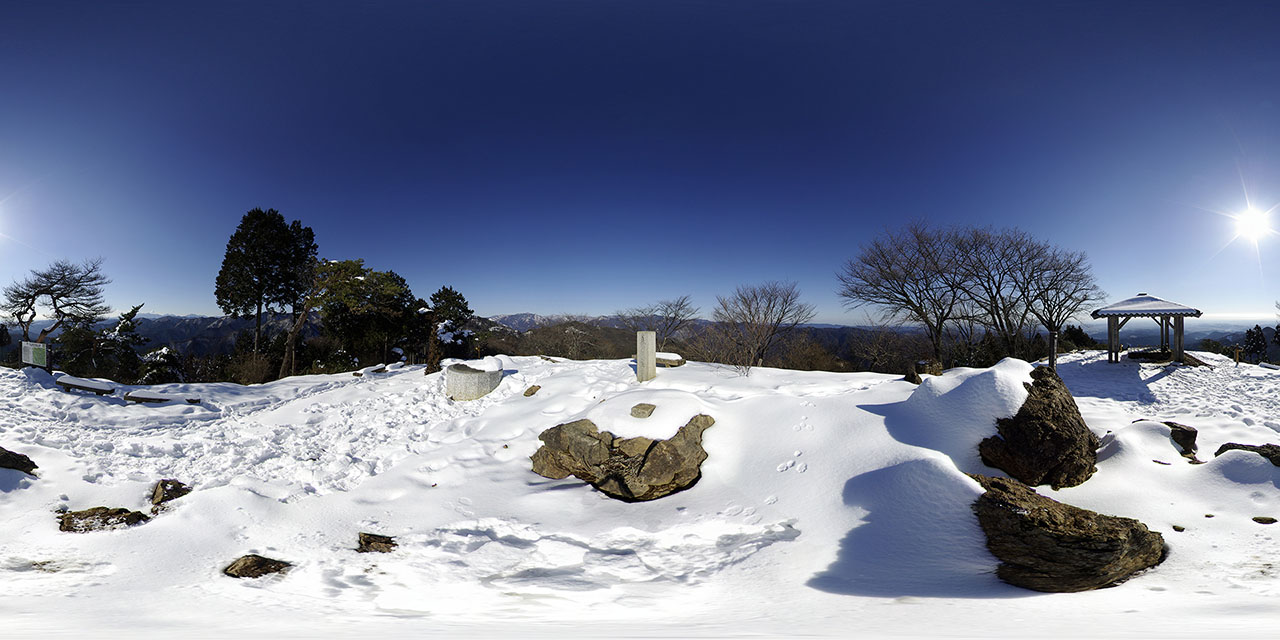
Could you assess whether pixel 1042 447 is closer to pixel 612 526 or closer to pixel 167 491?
pixel 612 526

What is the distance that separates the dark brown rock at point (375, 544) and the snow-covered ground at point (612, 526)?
10 centimetres

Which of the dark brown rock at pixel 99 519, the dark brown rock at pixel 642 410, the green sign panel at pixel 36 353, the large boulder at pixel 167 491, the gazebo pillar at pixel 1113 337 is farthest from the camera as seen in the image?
the gazebo pillar at pixel 1113 337

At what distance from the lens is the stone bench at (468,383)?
9578mm

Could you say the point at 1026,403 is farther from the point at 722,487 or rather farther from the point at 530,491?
the point at 530,491

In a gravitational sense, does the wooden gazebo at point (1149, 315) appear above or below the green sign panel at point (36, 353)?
above

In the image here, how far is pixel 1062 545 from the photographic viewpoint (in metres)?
3.66

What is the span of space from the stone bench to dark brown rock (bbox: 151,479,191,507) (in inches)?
169

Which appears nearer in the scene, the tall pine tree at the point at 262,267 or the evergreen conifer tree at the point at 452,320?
the evergreen conifer tree at the point at 452,320

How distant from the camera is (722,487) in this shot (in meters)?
5.69

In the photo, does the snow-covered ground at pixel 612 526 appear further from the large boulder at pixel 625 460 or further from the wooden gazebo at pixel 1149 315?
the wooden gazebo at pixel 1149 315

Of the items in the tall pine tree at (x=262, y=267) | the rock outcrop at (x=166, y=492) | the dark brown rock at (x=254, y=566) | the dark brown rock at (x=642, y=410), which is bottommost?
the dark brown rock at (x=254, y=566)

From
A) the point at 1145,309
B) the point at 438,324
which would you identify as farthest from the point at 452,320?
the point at 1145,309

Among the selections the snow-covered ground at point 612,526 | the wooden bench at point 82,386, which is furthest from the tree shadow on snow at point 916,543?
the wooden bench at point 82,386

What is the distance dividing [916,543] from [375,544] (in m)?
5.01
